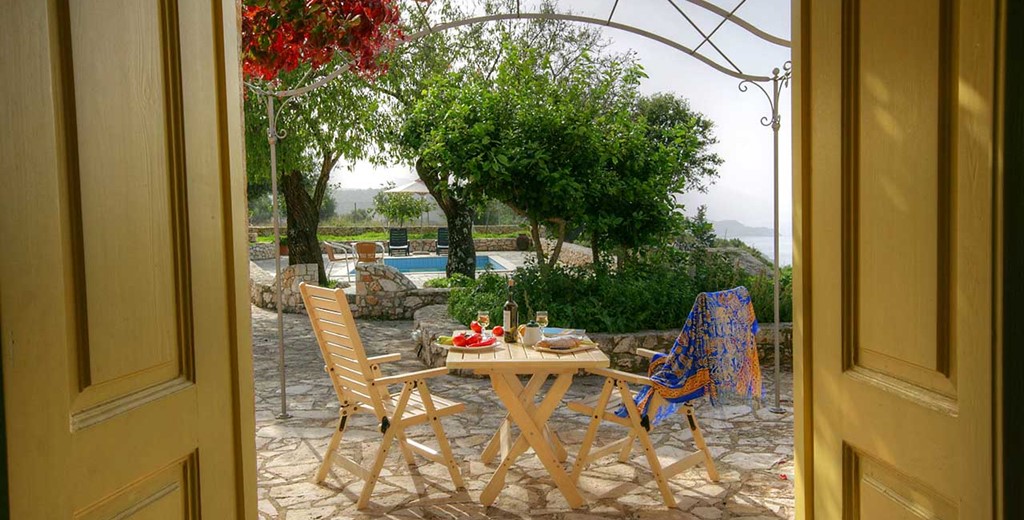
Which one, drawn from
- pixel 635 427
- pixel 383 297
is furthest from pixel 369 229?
pixel 635 427

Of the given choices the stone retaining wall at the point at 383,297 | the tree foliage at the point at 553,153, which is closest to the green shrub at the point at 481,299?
the tree foliage at the point at 553,153

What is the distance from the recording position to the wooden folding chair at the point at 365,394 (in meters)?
3.79

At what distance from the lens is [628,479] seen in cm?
409

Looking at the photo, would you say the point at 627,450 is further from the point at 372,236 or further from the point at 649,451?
the point at 372,236

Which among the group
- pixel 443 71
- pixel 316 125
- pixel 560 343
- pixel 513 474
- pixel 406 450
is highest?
pixel 443 71

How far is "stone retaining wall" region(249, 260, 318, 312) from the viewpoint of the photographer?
1097 cm

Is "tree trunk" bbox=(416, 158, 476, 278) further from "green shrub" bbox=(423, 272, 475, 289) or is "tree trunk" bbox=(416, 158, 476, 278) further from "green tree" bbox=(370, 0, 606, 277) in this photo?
"green shrub" bbox=(423, 272, 475, 289)

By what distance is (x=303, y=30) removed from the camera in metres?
2.43

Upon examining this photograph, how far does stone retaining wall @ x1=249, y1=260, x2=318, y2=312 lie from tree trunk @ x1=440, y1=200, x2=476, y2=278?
97.7 inches

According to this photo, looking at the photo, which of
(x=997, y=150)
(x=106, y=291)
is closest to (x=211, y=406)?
(x=106, y=291)

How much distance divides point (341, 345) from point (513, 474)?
3.99ft

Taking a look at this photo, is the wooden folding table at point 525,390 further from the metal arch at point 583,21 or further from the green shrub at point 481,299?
the green shrub at point 481,299

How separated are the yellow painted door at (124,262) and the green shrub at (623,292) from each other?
5.26m

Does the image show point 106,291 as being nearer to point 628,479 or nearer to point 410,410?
point 410,410
